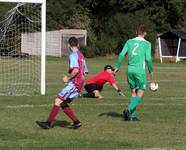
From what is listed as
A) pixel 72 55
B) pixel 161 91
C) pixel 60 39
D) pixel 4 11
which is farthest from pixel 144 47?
pixel 60 39

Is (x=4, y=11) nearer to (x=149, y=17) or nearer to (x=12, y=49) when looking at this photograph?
(x=12, y=49)

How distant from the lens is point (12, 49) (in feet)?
95.5

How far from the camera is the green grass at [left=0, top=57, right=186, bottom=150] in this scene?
9695 millimetres

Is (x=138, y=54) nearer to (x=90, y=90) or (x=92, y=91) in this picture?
(x=92, y=91)

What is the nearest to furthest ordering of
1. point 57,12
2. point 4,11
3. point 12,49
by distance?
point 12,49
point 4,11
point 57,12

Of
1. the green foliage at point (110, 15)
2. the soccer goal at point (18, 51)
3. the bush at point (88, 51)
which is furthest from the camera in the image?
the green foliage at point (110, 15)

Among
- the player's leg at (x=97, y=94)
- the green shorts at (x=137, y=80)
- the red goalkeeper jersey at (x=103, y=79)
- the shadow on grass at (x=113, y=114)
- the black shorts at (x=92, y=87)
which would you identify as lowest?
the shadow on grass at (x=113, y=114)

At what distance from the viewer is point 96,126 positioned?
467 inches

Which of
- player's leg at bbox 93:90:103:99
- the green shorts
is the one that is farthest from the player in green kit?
player's leg at bbox 93:90:103:99

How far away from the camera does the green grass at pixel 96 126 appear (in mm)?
9695

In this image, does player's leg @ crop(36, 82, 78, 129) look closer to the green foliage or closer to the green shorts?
the green shorts

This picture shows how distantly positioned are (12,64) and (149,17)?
49677 mm

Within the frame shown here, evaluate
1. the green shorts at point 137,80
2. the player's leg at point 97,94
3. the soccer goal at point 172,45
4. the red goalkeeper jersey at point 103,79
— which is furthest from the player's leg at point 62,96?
the soccer goal at point 172,45

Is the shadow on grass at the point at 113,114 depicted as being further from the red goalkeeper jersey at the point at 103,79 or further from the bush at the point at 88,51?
the bush at the point at 88,51
